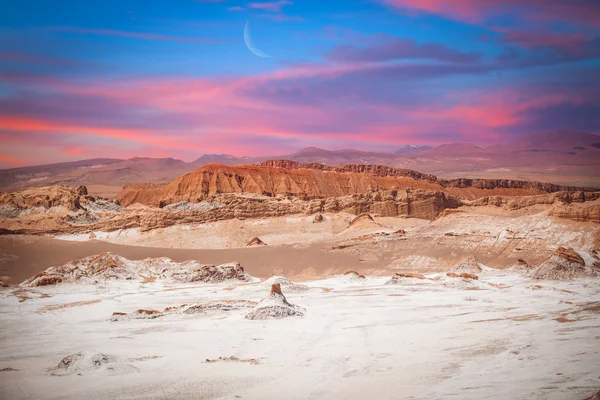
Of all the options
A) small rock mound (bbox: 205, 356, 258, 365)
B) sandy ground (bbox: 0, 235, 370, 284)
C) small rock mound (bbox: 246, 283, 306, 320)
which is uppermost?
small rock mound (bbox: 205, 356, 258, 365)

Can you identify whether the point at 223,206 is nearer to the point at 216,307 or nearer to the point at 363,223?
the point at 363,223

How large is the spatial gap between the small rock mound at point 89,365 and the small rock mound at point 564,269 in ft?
75.3

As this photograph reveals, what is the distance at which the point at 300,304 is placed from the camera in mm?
24078

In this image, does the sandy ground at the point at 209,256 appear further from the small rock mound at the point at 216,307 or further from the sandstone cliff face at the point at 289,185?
the sandstone cliff face at the point at 289,185

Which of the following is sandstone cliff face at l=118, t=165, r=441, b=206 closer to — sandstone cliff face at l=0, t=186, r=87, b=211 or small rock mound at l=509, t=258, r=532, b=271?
sandstone cliff face at l=0, t=186, r=87, b=211

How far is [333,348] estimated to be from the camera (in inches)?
596

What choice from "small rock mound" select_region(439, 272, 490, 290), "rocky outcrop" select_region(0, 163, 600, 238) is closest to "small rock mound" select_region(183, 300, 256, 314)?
"small rock mound" select_region(439, 272, 490, 290)

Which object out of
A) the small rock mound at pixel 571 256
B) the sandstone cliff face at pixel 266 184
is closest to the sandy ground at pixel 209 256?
the small rock mound at pixel 571 256

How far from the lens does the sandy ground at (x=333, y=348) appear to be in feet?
36.8

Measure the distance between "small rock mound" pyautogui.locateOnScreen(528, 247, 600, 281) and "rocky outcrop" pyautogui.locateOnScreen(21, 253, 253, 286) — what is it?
17608 mm

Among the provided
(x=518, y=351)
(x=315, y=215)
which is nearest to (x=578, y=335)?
(x=518, y=351)

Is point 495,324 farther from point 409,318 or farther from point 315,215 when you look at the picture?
point 315,215

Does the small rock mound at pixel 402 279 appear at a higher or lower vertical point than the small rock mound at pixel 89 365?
lower

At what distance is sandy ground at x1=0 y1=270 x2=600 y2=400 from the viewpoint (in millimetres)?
11219
